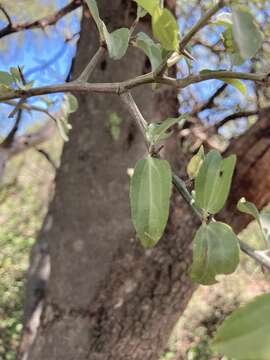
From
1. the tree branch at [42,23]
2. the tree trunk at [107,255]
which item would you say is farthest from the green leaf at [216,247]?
the tree branch at [42,23]

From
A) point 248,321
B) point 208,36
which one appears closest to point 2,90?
point 248,321

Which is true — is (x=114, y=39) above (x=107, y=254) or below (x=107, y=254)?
above

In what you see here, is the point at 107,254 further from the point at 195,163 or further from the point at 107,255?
the point at 195,163

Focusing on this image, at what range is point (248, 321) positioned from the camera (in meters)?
0.18

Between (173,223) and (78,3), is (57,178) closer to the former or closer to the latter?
(173,223)

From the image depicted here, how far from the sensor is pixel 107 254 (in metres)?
1.12

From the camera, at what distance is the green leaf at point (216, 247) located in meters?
0.30

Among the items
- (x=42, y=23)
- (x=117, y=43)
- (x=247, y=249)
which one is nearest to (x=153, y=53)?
(x=117, y=43)

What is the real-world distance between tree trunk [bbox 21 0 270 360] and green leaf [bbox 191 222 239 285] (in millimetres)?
805

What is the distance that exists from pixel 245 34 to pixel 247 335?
0.41 feet

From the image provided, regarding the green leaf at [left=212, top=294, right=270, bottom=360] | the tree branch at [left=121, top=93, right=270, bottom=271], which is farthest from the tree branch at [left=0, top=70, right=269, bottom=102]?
the green leaf at [left=212, top=294, right=270, bottom=360]

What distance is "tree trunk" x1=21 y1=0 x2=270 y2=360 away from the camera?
110 centimetres

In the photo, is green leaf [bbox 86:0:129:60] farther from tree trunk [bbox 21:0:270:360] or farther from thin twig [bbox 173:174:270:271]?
tree trunk [bbox 21:0:270:360]

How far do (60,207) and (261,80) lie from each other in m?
0.92
